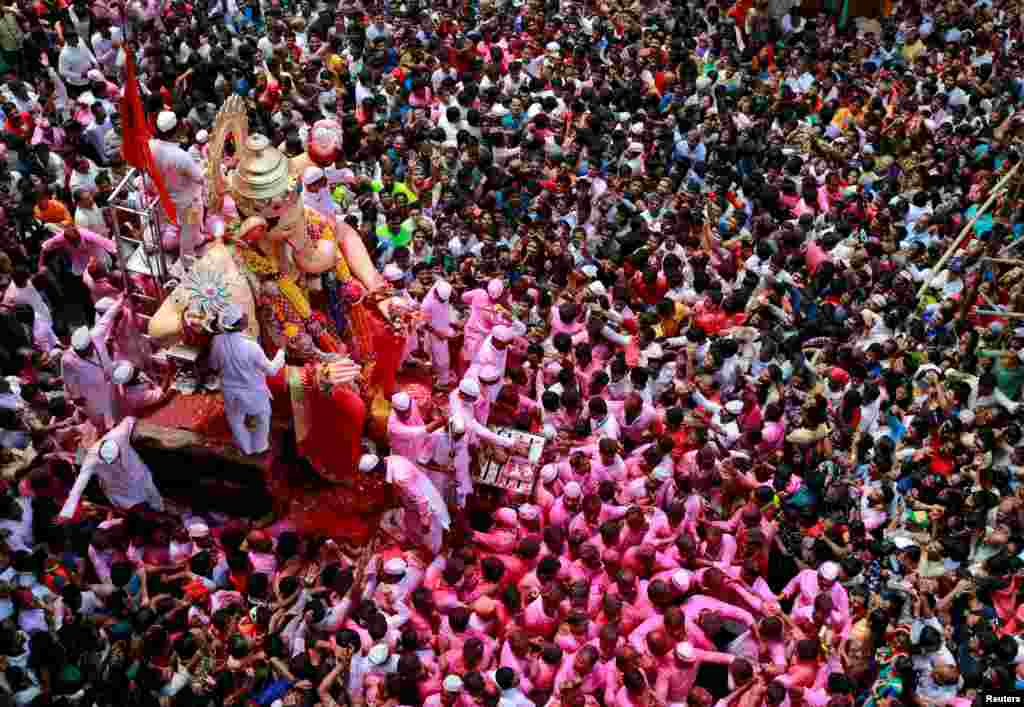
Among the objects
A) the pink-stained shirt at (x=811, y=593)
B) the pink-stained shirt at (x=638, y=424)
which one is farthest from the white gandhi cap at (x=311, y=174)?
the pink-stained shirt at (x=811, y=593)

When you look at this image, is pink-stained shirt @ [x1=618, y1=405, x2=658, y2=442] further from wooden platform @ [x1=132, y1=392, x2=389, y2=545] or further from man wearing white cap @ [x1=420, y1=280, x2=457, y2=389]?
wooden platform @ [x1=132, y1=392, x2=389, y2=545]

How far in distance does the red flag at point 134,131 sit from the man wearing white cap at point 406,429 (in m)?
2.61

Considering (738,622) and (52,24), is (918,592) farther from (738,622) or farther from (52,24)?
(52,24)

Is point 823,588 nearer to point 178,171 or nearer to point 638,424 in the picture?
point 638,424

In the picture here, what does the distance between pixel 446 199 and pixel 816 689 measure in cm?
622

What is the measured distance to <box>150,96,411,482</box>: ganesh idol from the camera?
833cm

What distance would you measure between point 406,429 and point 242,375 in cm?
132

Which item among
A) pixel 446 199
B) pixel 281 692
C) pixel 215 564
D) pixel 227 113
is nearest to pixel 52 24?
pixel 446 199

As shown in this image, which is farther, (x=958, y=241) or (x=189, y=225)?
(x=958, y=241)

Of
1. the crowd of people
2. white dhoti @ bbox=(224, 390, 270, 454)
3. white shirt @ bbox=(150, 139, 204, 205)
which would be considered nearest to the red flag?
white shirt @ bbox=(150, 139, 204, 205)

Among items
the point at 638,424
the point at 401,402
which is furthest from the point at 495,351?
the point at 638,424

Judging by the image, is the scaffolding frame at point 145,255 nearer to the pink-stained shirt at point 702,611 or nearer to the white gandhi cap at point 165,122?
the white gandhi cap at point 165,122

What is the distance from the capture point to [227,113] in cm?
848

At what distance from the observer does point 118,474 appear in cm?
881
